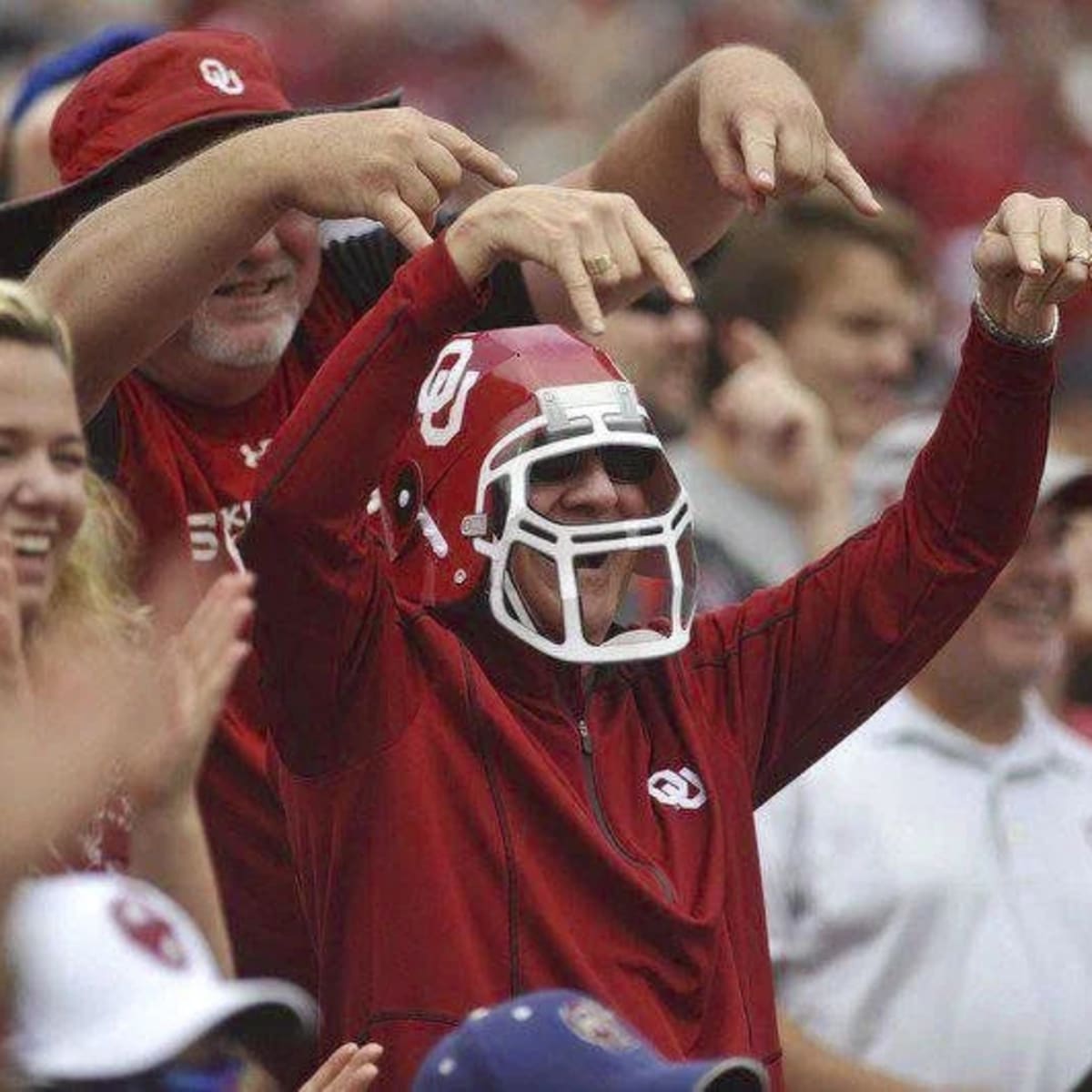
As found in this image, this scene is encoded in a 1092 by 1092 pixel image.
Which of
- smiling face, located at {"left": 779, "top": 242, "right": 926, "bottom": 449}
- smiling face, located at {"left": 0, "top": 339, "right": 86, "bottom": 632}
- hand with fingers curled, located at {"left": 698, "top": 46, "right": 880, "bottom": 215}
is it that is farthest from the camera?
smiling face, located at {"left": 779, "top": 242, "right": 926, "bottom": 449}

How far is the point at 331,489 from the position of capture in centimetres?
417

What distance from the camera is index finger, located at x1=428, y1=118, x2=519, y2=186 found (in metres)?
4.24

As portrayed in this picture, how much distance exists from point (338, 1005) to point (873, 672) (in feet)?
2.65

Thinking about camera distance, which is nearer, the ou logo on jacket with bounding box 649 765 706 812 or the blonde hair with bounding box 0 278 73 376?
the blonde hair with bounding box 0 278 73 376

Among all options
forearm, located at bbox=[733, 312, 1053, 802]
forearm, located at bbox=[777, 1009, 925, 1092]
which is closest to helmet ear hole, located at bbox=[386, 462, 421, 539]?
forearm, located at bbox=[733, 312, 1053, 802]

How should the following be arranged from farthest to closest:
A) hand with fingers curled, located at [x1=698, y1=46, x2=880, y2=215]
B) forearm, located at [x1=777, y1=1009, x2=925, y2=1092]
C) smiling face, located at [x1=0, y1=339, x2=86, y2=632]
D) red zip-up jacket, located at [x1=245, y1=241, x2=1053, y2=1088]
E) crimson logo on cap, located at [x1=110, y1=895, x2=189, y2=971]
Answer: forearm, located at [x1=777, y1=1009, x2=925, y2=1092]
hand with fingers curled, located at [x1=698, y1=46, x2=880, y2=215]
red zip-up jacket, located at [x1=245, y1=241, x2=1053, y2=1088]
smiling face, located at [x1=0, y1=339, x2=86, y2=632]
crimson logo on cap, located at [x1=110, y1=895, x2=189, y2=971]

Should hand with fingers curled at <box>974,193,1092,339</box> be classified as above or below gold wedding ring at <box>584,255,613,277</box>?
below

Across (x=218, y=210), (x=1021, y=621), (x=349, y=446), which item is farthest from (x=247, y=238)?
(x=1021, y=621)

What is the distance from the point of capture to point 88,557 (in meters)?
4.27

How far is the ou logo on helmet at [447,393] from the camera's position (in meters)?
4.56

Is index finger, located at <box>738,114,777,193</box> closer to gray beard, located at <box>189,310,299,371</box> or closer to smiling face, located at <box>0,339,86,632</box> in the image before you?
gray beard, located at <box>189,310,299,371</box>

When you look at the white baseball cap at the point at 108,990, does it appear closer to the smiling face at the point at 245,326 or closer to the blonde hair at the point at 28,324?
the blonde hair at the point at 28,324

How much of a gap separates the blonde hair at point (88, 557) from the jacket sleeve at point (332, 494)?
169 mm

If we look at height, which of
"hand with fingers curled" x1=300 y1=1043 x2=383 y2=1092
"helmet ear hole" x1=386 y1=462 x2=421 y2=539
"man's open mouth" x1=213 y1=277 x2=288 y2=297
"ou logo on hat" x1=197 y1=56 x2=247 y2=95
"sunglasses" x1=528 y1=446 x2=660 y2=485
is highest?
"ou logo on hat" x1=197 y1=56 x2=247 y2=95
